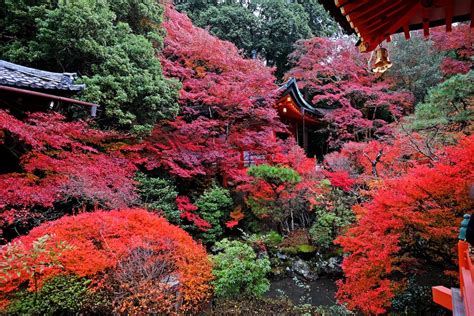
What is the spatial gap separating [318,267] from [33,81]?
9.29 m

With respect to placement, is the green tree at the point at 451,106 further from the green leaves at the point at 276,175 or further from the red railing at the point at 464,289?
the red railing at the point at 464,289

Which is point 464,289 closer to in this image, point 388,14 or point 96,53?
point 388,14

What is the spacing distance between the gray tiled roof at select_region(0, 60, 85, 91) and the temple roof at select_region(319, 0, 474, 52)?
5595 millimetres

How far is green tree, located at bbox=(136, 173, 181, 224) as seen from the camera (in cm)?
917

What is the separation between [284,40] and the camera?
21.7 metres

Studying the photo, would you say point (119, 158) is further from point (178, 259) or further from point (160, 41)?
point (160, 41)

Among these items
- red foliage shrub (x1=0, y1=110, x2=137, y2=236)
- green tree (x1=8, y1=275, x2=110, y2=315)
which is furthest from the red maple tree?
green tree (x1=8, y1=275, x2=110, y2=315)

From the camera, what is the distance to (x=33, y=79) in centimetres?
600

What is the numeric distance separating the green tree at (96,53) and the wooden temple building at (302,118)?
7134 millimetres

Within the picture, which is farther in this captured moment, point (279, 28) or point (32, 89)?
point (279, 28)

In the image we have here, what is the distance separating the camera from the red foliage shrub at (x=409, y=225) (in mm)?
5270

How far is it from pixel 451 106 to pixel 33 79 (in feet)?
36.2

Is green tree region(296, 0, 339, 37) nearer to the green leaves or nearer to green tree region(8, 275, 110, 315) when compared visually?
the green leaves

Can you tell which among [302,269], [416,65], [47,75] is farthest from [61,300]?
[416,65]
